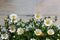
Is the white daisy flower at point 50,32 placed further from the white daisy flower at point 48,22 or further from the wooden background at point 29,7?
the wooden background at point 29,7

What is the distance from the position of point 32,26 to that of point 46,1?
1785 millimetres

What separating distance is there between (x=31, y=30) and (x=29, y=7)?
5.17ft

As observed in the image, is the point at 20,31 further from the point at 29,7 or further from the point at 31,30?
the point at 29,7

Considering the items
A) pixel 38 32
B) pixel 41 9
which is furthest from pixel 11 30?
pixel 41 9

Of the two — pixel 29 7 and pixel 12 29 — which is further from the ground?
pixel 12 29

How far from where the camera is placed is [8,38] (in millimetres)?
1109

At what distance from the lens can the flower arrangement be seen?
1055 mm

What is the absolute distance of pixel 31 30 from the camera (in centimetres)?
108

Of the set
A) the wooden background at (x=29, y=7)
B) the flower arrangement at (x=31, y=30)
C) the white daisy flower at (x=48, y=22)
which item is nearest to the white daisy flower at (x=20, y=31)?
the flower arrangement at (x=31, y=30)

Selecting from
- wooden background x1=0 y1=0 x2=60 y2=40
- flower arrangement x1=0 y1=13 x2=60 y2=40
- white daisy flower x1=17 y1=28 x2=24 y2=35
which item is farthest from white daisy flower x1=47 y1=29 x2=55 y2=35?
wooden background x1=0 y1=0 x2=60 y2=40

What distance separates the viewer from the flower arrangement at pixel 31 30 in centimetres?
105

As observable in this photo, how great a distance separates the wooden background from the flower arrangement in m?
1.13

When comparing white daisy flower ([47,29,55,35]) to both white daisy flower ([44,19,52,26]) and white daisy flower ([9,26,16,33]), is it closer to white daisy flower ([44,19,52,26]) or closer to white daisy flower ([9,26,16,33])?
white daisy flower ([44,19,52,26])

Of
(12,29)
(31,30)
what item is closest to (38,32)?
(31,30)
